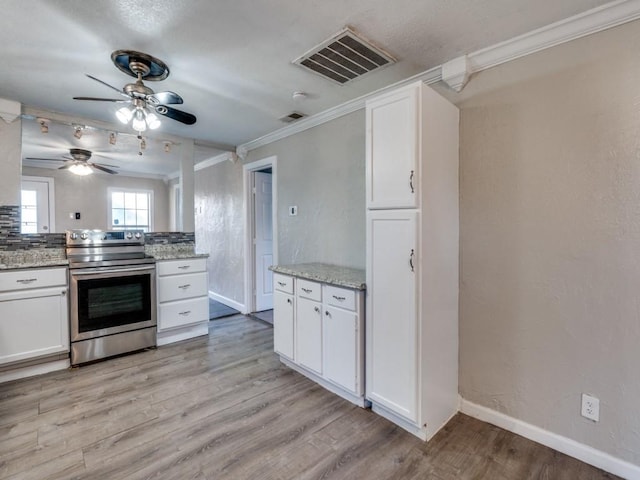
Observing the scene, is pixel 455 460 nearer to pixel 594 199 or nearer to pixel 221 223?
pixel 594 199

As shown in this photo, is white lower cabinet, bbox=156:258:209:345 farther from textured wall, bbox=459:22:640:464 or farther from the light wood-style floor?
textured wall, bbox=459:22:640:464

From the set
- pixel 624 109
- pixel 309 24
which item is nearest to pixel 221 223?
pixel 309 24

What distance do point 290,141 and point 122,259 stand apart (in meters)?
2.21

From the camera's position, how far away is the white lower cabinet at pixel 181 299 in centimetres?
337

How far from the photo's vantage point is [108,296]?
3020mm

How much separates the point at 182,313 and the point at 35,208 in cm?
178

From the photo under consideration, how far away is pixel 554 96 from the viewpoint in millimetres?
1807

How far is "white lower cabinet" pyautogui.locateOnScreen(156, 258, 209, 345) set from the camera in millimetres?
3367

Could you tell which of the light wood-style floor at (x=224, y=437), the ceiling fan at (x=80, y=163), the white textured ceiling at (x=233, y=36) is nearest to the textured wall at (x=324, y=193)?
the white textured ceiling at (x=233, y=36)

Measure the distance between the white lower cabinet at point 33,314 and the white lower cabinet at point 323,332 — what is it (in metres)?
1.90

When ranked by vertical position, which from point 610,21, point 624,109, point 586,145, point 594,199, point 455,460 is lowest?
point 455,460

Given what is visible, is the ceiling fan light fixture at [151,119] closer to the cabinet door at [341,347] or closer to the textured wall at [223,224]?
the cabinet door at [341,347]

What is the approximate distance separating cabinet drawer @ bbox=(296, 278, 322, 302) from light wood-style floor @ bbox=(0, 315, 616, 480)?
2.38 feet

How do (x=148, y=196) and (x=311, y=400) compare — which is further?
(x=148, y=196)
